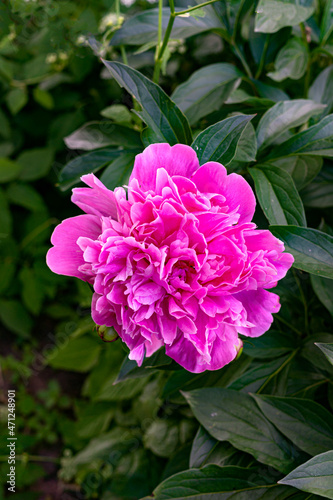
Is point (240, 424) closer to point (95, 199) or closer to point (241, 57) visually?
point (95, 199)

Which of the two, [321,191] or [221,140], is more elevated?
[221,140]

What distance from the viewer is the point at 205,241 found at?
1.27 ft

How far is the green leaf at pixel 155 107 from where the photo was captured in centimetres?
48

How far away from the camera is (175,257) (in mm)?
389

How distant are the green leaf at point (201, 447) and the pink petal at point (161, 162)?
0.34 metres

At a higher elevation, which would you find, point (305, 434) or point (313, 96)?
point (313, 96)

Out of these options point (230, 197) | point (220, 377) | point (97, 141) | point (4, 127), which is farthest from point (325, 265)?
point (4, 127)

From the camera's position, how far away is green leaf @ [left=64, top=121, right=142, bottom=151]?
25.1 inches

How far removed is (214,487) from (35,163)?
96 centimetres

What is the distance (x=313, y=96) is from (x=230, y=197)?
1.21 ft

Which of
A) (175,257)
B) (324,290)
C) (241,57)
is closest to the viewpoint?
(175,257)

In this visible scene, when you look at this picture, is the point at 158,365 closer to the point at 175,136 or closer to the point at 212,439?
the point at 212,439

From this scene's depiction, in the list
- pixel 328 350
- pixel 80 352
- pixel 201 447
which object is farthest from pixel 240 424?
pixel 80 352

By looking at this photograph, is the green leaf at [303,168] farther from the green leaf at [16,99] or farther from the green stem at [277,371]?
the green leaf at [16,99]
